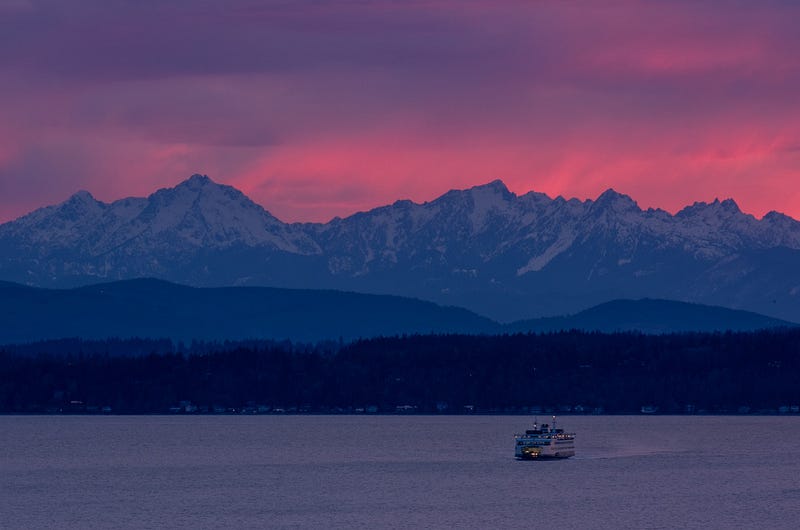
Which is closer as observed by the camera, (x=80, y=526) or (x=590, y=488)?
(x=80, y=526)

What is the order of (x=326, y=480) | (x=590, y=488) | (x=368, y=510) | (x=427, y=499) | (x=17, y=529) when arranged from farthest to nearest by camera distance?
(x=326, y=480), (x=590, y=488), (x=427, y=499), (x=368, y=510), (x=17, y=529)

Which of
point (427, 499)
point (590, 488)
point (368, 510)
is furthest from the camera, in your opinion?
point (590, 488)

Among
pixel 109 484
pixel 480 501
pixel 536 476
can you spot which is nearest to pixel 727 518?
pixel 480 501

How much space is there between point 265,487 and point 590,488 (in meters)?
35.2

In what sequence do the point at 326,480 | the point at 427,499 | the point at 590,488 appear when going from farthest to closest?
the point at 326,480 → the point at 590,488 → the point at 427,499

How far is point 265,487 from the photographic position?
597 ft

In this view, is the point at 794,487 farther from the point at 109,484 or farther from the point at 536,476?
the point at 109,484

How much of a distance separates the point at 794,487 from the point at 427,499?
42215mm

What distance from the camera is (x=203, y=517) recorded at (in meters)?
151

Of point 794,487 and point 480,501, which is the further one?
point 794,487

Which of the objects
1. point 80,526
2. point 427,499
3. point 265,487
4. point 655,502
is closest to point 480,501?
point 427,499

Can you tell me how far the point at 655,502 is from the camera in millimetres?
164250

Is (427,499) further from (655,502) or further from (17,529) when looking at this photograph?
(17,529)

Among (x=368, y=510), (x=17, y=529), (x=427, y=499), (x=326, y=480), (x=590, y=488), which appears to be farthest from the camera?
(x=326, y=480)
